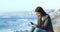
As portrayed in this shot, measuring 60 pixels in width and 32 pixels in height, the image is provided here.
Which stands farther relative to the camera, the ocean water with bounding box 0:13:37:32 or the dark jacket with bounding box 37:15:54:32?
the ocean water with bounding box 0:13:37:32

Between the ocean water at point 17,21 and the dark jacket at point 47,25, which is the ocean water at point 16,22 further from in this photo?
the dark jacket at point 47,25

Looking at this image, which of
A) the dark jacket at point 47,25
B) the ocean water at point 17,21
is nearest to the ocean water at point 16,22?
the ocean water at point 17,21

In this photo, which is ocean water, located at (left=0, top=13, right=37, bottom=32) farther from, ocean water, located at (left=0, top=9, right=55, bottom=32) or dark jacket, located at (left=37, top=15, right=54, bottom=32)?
dark jacket, located at (left=37, top=15, right=54, bottom=32)

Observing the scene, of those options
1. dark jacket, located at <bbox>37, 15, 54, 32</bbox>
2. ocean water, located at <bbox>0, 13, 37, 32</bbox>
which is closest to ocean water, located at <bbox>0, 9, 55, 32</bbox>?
ocean water, located at <bbox>0, 13, 37, 32</bbox>

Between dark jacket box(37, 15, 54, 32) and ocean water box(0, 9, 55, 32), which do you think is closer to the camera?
dark jacket box(37, 15, 54, 32)

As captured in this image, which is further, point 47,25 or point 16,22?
point 16,22

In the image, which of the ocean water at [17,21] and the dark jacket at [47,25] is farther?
the ocean water at [17,21]

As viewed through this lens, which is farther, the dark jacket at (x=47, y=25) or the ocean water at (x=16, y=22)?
the ocean water at (x=16, y=22)

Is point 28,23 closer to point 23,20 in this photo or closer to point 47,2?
point 23,20

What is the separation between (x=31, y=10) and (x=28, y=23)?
0.17 meters

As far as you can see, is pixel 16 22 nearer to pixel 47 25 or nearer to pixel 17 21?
pixel 17 21

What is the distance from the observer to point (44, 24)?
183cm

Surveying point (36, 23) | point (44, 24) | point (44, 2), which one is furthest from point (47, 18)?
point (44, 2)

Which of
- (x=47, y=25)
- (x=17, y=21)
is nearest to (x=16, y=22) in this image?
(x=17, y=21)
